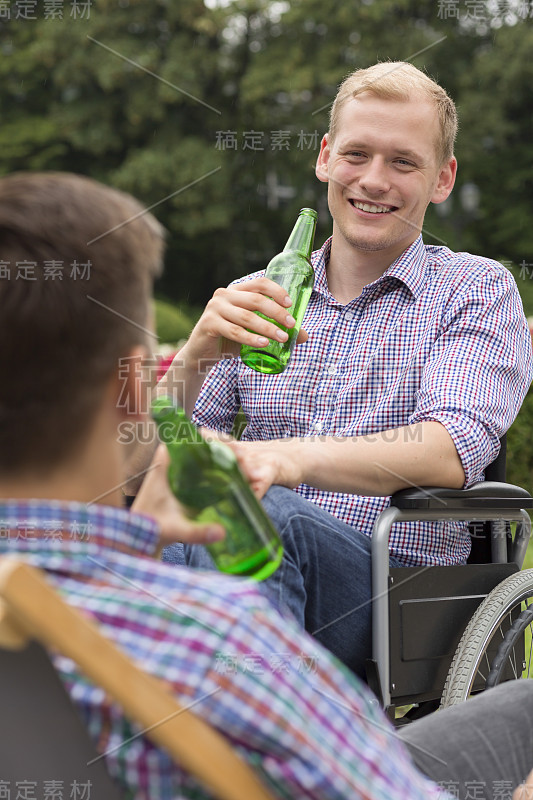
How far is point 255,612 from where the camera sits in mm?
908

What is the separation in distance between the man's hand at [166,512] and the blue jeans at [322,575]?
23.9 inches

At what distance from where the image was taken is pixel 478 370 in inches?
92.3

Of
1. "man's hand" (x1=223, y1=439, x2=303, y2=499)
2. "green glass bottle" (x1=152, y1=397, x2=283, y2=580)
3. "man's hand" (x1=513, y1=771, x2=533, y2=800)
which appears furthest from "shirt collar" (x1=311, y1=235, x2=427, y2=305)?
"man's hand" (x1=513, y1=771, x2=533, y2=800)

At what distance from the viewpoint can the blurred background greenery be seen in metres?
17.1

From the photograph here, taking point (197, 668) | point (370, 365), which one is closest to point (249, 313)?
point (370, 365)

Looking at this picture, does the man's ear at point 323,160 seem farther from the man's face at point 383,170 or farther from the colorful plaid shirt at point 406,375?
the colorful plaid shirt at point 406,375

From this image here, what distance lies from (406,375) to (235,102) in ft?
56.6

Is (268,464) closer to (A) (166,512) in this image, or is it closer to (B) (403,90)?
(A) (166,512)

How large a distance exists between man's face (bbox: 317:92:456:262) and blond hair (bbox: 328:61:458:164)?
20 mm

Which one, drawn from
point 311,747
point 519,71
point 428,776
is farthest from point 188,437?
point 519,71

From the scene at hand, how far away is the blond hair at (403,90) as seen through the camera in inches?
99.4

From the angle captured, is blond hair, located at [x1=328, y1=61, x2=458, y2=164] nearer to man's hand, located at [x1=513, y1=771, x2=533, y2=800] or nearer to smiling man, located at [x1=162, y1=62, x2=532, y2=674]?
smiling man, located at [x1=162, y1=62, x2=532, y2=674]

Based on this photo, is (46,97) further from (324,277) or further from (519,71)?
(324,277)

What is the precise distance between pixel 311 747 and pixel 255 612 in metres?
0.13
